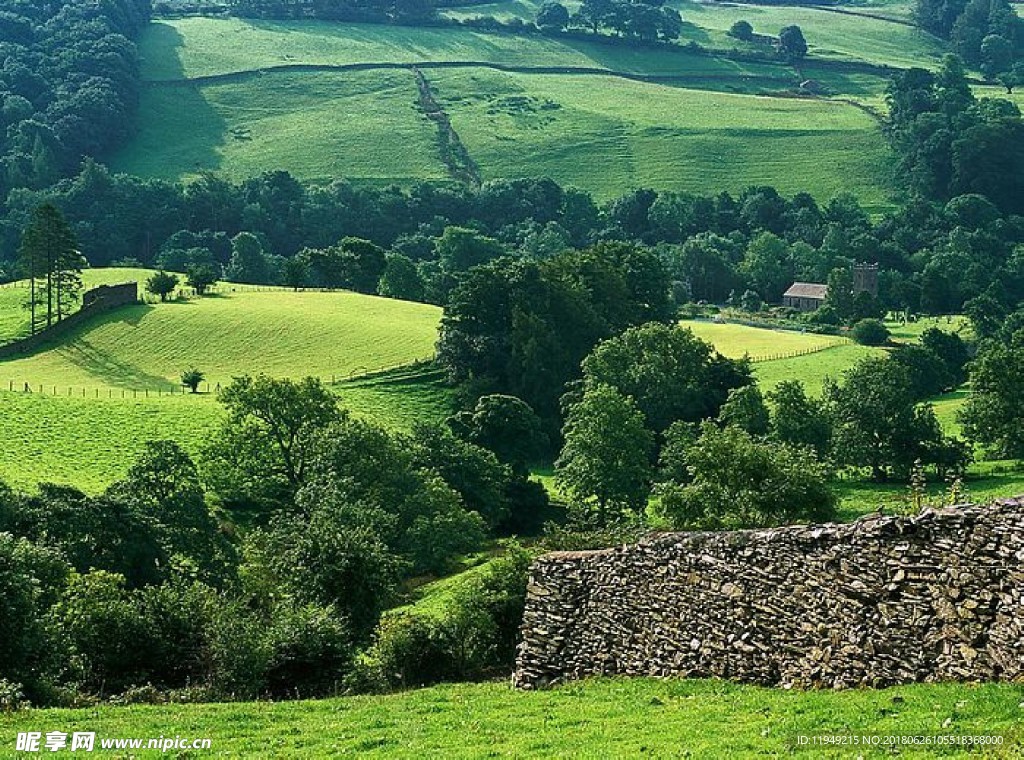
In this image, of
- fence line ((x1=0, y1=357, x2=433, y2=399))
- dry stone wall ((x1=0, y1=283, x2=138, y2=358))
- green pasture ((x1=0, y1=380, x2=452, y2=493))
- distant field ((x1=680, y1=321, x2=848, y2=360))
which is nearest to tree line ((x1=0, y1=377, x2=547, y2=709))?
green pasture ((x1=0, y1=380, x2=452, y2=493))

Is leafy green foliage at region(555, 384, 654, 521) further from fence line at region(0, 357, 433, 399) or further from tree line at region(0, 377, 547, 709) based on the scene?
fence line at region(0, 357, 433, 399)

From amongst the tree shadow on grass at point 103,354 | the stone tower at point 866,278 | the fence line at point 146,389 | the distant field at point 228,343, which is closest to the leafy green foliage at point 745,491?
the fence line at point 146,389

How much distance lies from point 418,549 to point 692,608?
1658 inches

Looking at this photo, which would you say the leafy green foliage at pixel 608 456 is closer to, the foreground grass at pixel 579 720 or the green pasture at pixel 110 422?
the green pasture at pixel 110 422

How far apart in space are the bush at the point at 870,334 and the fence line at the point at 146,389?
4114 cm

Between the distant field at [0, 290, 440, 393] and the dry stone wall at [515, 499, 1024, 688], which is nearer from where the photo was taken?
the dry stone wall at [515, 499, 1024, 688]

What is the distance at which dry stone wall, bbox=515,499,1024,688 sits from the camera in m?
19.9

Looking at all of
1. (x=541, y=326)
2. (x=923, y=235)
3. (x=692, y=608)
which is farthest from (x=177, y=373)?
(x=923, y=235)

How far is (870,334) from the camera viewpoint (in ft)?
417

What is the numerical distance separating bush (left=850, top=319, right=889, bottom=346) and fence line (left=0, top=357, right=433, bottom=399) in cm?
4114

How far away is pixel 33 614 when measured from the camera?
3200cm

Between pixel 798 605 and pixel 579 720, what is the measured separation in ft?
12.4

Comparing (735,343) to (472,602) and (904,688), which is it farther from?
(904,688)

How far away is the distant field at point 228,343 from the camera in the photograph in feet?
352
